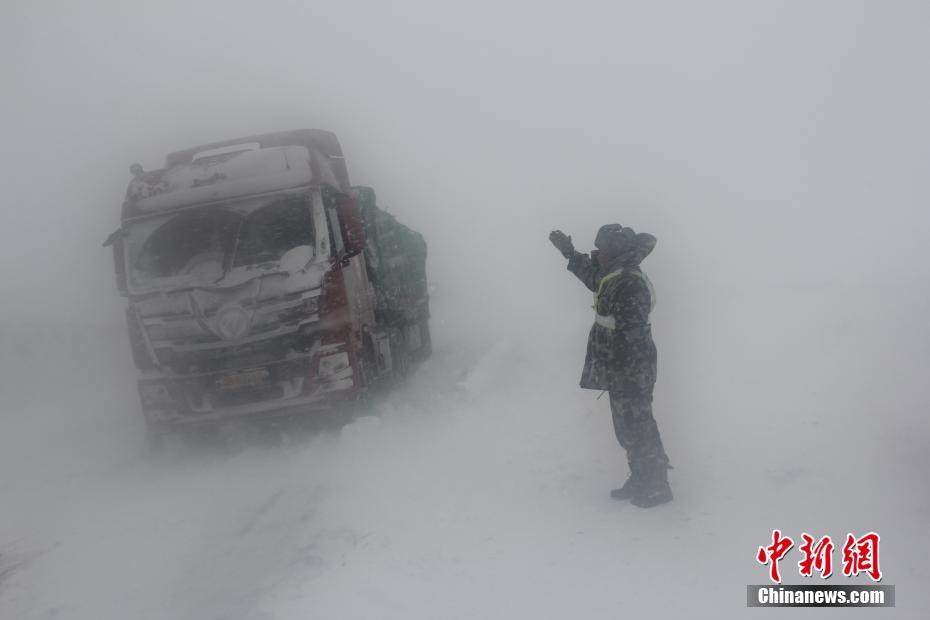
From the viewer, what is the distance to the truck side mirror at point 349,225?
703 cm

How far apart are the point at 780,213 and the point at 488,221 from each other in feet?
44.0

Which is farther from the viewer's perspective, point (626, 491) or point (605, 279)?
point (626, 491)

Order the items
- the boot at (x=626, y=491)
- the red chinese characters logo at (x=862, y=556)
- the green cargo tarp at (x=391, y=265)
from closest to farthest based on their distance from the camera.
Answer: the red chinese characters logo at (x=862, y=556) → the boot at (x=626, y=491) → the green cargo tarp at (x=391, y=265)

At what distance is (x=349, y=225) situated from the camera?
709cm

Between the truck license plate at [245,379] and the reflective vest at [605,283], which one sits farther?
the truck license plate at [245,379]

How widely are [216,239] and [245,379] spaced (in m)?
1.36

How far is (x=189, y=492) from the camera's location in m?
5.98

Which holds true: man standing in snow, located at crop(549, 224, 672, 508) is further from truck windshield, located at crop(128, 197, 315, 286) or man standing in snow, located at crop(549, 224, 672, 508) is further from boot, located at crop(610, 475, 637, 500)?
truck windshield, located at crop(128, 197, 315, 286)

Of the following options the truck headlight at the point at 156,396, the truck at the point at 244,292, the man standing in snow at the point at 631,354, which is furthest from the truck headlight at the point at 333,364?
the man standing in snow at the point at 631,354

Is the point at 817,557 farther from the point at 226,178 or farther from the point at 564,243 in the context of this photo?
the point at 226,178

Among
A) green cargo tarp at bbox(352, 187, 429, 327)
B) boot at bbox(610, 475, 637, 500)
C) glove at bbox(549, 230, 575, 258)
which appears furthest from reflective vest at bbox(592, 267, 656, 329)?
green cargo tarp at bbox(352, 187, 429, 327)

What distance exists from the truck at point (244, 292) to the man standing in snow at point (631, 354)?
2881 mm

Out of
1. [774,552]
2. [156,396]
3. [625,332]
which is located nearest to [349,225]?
[156,396]

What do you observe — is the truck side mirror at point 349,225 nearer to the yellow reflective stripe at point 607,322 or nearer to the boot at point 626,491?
the yellow reflective stripe at point 607,322
